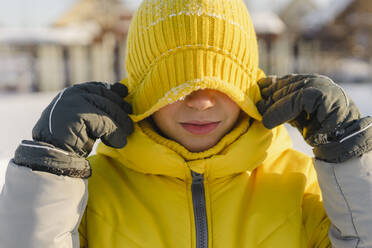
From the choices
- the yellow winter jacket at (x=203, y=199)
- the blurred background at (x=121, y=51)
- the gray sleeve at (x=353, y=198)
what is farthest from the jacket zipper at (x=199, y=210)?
the blurred background at (x=121, y=51)

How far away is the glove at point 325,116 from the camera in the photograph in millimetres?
655

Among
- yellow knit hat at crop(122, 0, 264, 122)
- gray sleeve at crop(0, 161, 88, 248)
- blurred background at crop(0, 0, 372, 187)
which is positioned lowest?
blurred background at crop(0, 0, 372, 187)

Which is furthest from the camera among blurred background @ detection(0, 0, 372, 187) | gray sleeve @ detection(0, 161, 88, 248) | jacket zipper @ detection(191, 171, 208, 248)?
blurred background @ detection(0, 0, 372, 187)

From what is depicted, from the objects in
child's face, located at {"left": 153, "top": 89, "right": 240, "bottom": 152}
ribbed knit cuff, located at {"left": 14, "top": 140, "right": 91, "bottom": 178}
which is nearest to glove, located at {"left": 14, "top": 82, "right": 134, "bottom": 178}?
ribbed knit cuff, located at {"left": 14, "top": 140, "right": 91, "bottom": 178}

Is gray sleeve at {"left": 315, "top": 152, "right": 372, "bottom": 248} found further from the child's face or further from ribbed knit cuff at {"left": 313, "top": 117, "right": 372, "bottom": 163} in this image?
the child's face

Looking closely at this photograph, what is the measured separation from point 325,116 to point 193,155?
0.28 m

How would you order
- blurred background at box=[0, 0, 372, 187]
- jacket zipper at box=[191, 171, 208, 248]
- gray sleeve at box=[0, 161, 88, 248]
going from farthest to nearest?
blurred background at box=[0, 0, 372, 187] → jacket zipper at box=[191, 171, 208, 248] → gray sleeve at box=[0, 161, 88, 248]

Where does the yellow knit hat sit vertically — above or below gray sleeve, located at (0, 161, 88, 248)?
above

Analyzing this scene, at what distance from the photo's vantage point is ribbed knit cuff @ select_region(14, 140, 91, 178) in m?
0.62

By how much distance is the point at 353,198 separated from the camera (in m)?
0.67

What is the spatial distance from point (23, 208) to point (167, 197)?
0.96 ft

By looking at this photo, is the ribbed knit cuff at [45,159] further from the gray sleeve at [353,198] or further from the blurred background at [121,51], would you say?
the blurred background at [121,51]

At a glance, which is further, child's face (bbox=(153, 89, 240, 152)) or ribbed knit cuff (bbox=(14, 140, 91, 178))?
child's face (bbox=(153, 89, 240, 152))

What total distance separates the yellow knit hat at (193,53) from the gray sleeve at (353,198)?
21 centimetres
